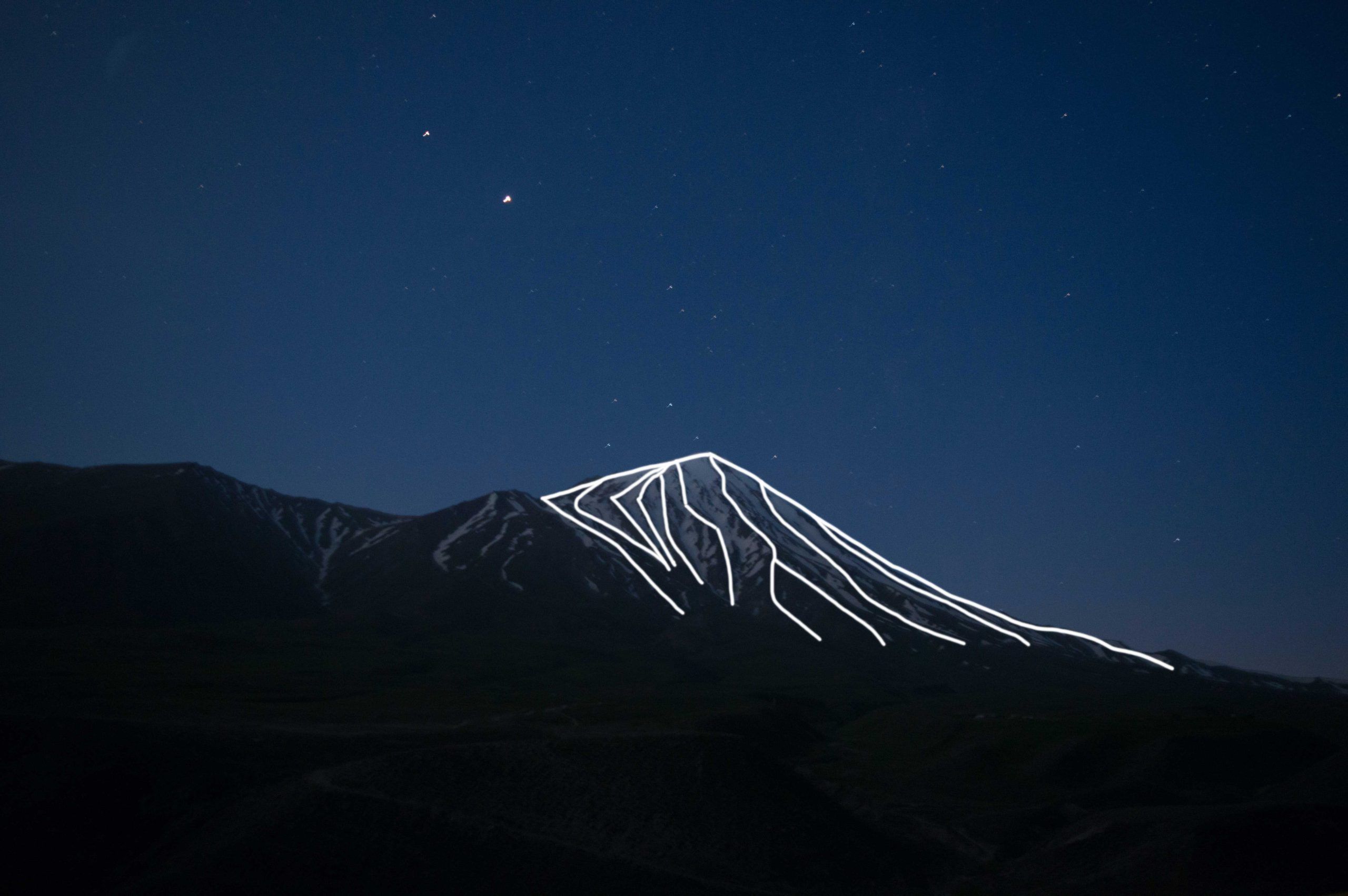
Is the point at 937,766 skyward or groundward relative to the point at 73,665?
groundward

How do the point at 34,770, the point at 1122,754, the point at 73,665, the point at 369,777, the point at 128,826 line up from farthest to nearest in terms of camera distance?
the point at 73,665, the point at 1122,754, the point at 369,777, the point at 34,770, the point at 128,826

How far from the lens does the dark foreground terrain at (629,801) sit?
106 ft

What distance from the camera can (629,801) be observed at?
40.7 metres

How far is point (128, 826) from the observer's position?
1328 inches

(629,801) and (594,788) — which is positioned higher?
(594,788)

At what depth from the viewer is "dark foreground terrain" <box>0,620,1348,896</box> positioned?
32312 mm

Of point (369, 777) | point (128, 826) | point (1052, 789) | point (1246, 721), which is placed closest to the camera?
point (128, 826)

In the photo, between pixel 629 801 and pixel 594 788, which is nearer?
pixel 629 801

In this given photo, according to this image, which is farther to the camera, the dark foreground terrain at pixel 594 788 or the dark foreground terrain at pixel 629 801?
the dark foreground terrain at pixel 594 788

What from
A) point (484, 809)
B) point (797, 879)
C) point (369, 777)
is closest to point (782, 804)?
point (797, 879)

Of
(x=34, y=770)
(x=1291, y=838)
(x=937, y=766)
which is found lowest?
(x=937, y=766)

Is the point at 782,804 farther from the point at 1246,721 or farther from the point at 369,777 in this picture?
the point at 1246,721

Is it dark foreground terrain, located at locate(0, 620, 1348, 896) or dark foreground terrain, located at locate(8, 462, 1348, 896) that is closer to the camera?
dark foreground terrain, located at locate(0, 620, 1348, 896)

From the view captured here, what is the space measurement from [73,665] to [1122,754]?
104196mm
